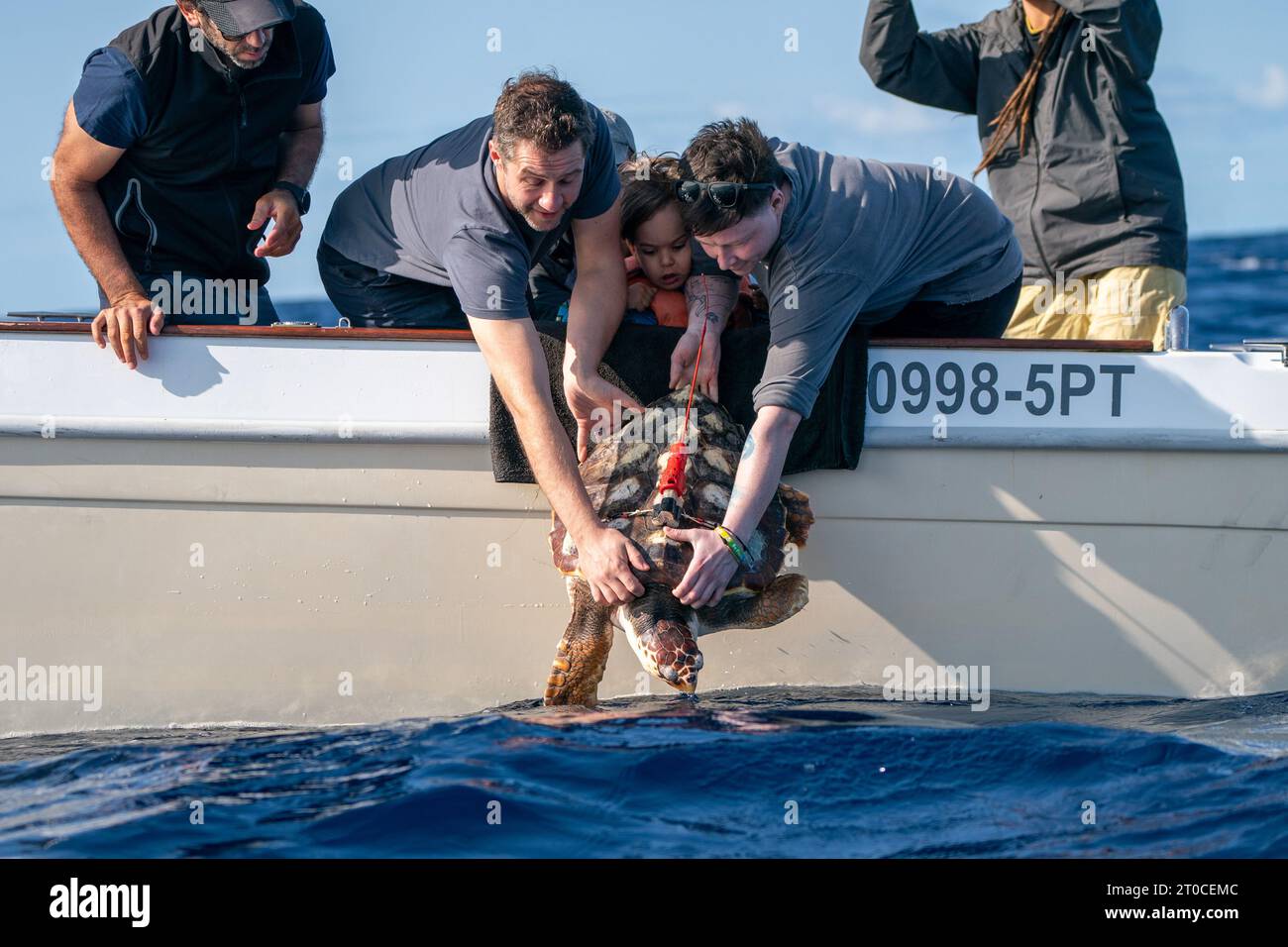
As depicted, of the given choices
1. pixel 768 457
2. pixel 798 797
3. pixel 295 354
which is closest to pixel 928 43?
pixel 768 457

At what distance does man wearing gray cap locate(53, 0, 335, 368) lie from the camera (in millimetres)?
4648

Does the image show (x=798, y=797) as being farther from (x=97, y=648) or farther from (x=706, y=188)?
(x=97, y=648)

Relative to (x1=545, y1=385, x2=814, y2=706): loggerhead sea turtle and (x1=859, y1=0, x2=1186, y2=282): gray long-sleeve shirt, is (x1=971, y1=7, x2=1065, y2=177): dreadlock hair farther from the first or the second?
(x1=545, y1=385, x2=814, y2=706): loggerhead sea turtle

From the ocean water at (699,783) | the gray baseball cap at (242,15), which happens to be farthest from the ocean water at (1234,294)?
the ocean water at (699,783)

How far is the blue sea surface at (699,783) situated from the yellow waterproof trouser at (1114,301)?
1.49 m

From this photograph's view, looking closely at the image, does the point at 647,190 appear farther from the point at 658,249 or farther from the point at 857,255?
the point at 857,255

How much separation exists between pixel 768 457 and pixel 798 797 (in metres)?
0.97

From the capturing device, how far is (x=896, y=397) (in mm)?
4711

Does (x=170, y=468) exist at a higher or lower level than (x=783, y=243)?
lower

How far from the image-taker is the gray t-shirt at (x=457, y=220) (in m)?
4.30

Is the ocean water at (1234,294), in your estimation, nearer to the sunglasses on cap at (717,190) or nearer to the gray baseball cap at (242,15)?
the gray baseball cap at (242,15)

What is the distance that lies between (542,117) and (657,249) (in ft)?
1.99

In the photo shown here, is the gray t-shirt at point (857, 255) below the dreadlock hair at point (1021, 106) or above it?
below
